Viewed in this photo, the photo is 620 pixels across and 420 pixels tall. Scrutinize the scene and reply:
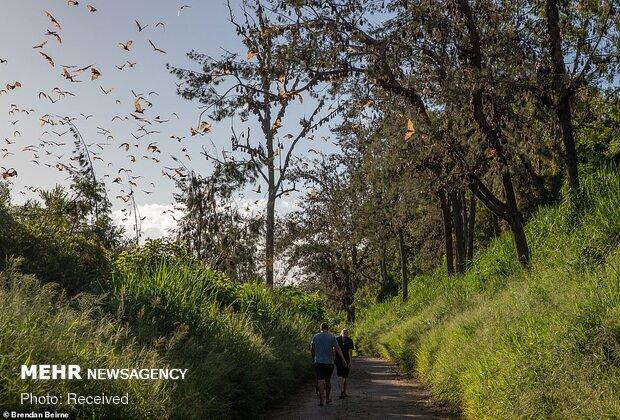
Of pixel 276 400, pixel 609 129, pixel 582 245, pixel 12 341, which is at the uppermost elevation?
pixel 609 129

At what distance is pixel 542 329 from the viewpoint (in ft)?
32.1

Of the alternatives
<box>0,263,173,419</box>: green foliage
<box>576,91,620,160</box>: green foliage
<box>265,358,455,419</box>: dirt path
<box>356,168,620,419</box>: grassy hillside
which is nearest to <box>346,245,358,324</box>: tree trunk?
<box>576,91,620,160</box>: green foliage

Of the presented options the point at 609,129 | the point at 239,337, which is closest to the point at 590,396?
the point at 239,337

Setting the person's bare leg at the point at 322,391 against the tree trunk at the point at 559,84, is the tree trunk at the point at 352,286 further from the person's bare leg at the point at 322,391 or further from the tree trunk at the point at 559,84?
the person's bare leg at the point at 322,391

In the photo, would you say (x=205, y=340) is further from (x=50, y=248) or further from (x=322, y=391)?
(x=50, y=248)

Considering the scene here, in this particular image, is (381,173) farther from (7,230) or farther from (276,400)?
(7,230)

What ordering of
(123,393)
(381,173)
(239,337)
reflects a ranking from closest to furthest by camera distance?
(123,393) → (239,337) → (381,173)

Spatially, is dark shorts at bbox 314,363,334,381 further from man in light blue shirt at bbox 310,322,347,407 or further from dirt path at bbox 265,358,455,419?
dirt path at bbox 265,358,455,419

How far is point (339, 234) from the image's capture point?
1761 inches

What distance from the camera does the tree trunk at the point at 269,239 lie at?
2894 cm

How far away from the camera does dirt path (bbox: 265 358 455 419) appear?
12555 mm

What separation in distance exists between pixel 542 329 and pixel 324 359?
6.17 m

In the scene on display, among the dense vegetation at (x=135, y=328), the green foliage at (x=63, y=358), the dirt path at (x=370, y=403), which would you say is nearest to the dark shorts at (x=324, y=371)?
the dirt path at (x=370, y=403)

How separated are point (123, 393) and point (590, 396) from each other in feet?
17.9
